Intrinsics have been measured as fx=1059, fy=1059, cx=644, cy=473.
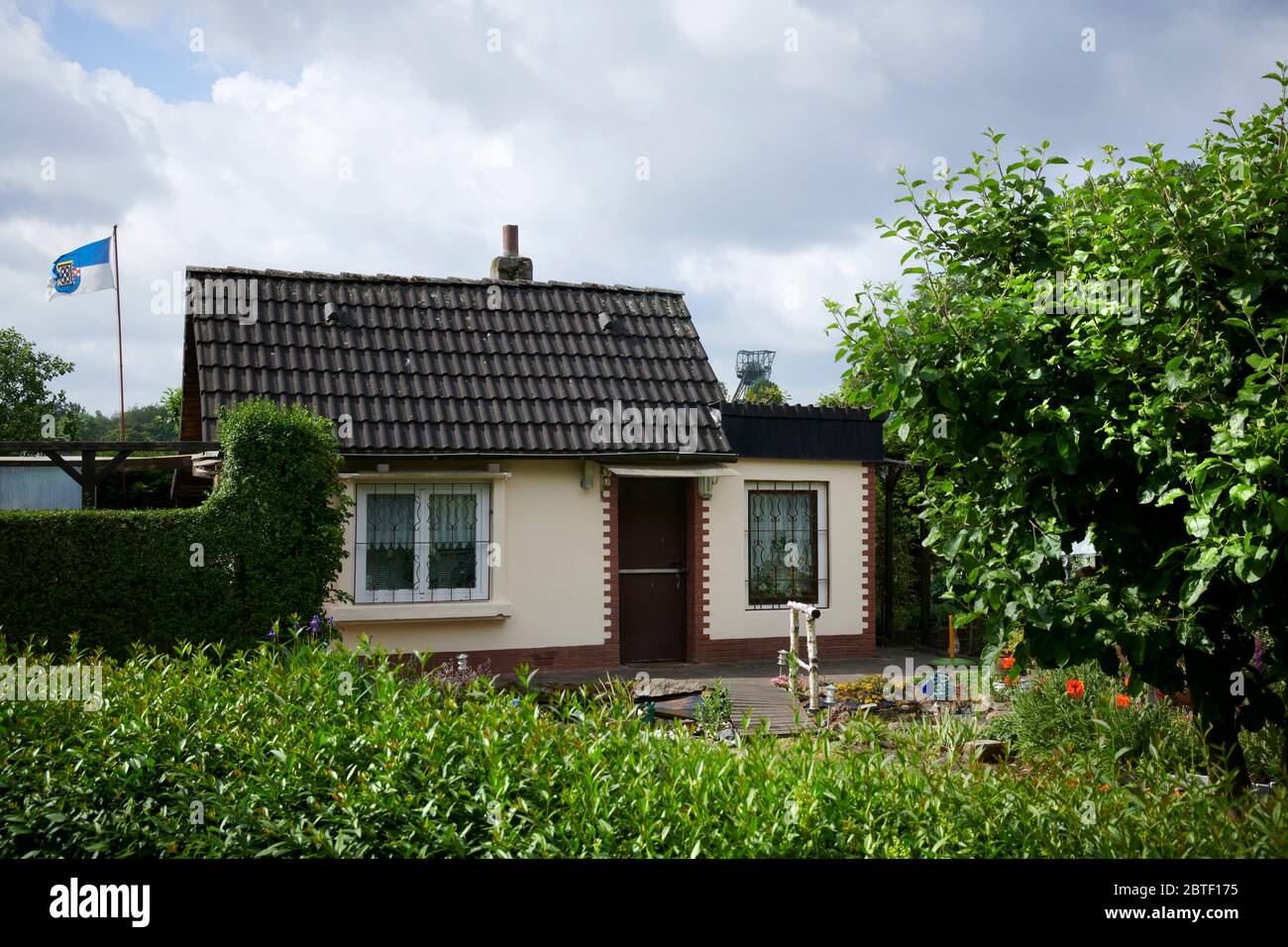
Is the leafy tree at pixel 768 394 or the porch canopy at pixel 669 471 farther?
the leafy tree at pixel 768 394

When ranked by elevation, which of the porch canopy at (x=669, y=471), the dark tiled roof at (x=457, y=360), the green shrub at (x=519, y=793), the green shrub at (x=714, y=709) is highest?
the dark tiled roof at (x=457, y=360)

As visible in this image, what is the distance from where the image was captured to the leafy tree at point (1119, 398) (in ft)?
14.5

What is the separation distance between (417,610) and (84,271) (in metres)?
10.9

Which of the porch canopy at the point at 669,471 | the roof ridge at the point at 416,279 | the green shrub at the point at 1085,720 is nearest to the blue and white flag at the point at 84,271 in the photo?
Result: the roof ridge at the point at 416,279

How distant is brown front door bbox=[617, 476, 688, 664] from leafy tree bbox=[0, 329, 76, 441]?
1051 inches

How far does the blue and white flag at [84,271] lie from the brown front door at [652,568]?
442 inches

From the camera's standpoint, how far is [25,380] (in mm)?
35500

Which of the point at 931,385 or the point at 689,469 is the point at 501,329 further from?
the point at 931,385

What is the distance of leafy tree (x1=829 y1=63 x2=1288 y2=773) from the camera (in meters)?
4.43

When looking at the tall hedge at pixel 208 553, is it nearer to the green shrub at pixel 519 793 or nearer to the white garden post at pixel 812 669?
the white garden post at pixel 812 669

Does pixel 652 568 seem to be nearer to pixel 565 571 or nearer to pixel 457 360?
pixel 565 571

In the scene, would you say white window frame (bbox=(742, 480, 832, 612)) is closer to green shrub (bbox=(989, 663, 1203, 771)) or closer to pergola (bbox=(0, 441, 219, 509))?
green shrub (bbox=(989, 663, 1203, 771))

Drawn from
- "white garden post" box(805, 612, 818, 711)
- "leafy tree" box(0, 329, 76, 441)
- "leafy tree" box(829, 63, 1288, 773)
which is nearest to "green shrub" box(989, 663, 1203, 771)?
"leafy tree" box(829, 63, 1288, 773)
